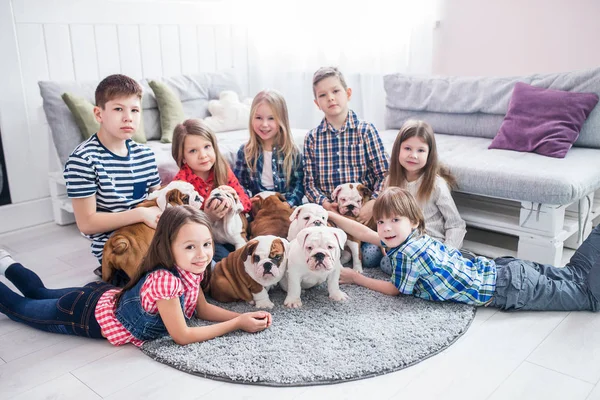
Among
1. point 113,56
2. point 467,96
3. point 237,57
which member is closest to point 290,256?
point 467,96

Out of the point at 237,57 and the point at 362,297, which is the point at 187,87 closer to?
the point at 237,57

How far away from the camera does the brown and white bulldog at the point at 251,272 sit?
1753mm

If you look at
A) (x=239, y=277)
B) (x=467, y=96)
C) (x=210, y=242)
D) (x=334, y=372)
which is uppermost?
(x=467, y=96)

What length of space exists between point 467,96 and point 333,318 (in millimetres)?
1612

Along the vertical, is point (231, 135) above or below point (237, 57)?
below

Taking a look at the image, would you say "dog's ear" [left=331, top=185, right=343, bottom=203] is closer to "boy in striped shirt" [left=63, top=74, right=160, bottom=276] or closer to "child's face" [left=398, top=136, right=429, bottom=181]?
"child's face" [left=398, top=136, right=429, bottom=181]

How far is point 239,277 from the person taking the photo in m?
1.83

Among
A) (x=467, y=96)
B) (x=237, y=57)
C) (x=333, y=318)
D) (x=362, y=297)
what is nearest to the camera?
(x=333, y=318)

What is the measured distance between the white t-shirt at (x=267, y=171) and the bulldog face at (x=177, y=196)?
48cm

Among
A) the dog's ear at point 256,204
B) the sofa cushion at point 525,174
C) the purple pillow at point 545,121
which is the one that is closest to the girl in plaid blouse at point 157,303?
the dog's ear at point 256,204

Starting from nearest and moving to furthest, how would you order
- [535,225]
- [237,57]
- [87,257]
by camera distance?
[535,225], [87,257], [237,57]

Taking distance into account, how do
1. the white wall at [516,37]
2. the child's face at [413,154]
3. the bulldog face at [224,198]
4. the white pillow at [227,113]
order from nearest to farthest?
the bulldog face at [224,198]
the child's face at [413,154]
the white wall at [516,37]
the white pillow at [227,113]

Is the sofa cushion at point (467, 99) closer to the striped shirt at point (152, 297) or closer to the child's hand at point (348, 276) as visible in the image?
the child's hand at point (348, 276)

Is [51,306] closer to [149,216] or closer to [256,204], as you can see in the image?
[149,216]
